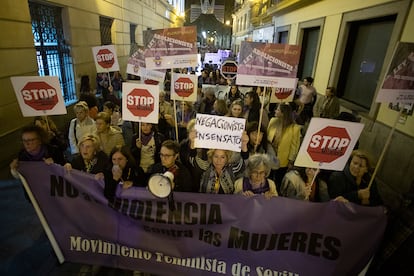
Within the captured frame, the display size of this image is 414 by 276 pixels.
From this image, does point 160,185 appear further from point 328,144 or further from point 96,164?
point 328,144

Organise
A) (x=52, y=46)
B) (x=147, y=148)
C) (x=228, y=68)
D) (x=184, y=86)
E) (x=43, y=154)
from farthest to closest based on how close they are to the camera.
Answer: (x=228, y=68), (x=52, y=46), (x=184, y=86), (x=147, y=148), (x=43, y=154)

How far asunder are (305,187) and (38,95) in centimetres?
329

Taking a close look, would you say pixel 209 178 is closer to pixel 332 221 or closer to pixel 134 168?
pixel 134 168

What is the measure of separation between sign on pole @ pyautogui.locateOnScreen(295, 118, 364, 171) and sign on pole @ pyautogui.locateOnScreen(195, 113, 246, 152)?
661 mm

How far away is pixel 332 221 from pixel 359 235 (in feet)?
0.92

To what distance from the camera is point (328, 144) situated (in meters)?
2.58

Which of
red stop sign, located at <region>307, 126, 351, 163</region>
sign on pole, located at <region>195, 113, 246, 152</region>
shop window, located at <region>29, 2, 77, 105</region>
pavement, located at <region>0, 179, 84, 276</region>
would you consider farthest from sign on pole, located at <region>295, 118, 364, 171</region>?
shop window, located at <region>29, 2, 77, 105</region>

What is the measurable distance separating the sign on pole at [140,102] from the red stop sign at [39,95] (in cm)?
84

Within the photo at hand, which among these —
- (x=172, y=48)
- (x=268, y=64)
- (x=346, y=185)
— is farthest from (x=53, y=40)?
(x=346, y=185)

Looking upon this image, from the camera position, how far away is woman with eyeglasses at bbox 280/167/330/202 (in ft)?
9.44

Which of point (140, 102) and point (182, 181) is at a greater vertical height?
point (140, 102)

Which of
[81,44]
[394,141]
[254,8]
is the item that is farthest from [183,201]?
[254,8]

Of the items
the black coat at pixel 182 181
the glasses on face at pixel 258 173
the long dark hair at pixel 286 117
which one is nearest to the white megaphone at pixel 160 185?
the black coat at pixel 182 181

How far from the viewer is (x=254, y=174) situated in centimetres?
275
